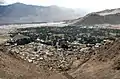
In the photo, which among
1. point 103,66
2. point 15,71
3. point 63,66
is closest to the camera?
point 15,71

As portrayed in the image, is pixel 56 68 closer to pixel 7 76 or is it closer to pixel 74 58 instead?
pixel 74 58

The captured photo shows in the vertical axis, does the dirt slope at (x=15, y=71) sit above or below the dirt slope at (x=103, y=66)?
above

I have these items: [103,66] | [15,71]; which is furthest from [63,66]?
A: [15,71]

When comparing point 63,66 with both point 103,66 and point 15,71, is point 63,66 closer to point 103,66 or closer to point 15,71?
point 103,66

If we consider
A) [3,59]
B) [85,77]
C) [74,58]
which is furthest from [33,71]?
[74,58]

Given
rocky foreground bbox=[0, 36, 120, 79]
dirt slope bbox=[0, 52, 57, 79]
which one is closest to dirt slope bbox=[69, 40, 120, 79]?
rocky foreground bbox=[0, 36, 120, 79]

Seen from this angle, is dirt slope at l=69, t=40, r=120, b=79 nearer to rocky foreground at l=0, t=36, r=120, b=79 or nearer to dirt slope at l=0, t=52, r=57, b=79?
rocky foreground at l=0, t=36, r=120, b=79

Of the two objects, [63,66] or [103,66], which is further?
[63,66]

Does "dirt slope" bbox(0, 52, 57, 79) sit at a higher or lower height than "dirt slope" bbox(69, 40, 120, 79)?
higher

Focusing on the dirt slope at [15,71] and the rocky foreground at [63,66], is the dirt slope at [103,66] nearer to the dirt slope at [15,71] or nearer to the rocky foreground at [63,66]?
the rocky foreground at [63,66]

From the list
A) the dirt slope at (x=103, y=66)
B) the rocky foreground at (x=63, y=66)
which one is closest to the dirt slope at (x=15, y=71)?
the rocky foreground at (x=63, y=66)

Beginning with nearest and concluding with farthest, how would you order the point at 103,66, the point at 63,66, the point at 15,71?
1. the point at 15,71
2. the point at 103,66
3. the point at 63,66
